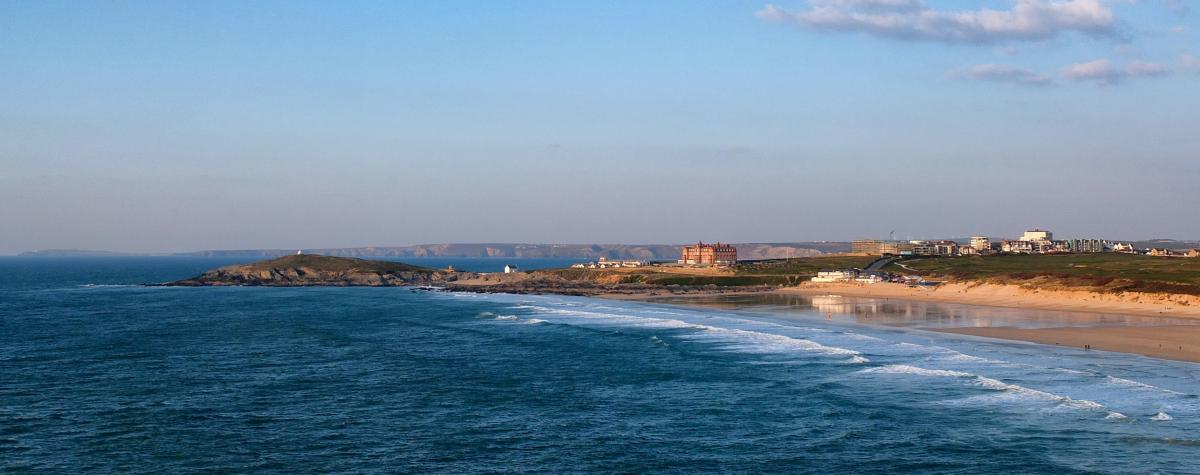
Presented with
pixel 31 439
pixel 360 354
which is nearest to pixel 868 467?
pixel 31 439

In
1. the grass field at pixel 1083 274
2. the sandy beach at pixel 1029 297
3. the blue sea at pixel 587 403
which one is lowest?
the blue sea at pixel 587 403

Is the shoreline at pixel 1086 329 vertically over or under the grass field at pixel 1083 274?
under

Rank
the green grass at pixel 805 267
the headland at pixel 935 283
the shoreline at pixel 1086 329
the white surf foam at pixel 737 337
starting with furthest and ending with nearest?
the green grass at pixel 805 267, the headland at pixel 935 283, the white surf foam at pixel 737 337, the shoreline at pixel 1086 329

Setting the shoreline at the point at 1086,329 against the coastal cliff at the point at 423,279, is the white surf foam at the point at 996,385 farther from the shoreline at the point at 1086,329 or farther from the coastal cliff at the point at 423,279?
the coastal cliff at the point at 423,279

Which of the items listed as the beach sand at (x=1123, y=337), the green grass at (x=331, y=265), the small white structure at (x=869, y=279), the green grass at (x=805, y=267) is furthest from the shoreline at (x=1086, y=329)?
the green grass at (x=331, y=265)

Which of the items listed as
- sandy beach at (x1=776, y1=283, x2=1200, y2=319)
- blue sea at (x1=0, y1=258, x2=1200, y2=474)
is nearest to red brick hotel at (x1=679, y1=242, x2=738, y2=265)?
sandy beach at (x1=776, y1=283, x2=1200, y2=319)

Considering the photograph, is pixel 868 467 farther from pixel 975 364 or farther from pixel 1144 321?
pixel 1144 321
